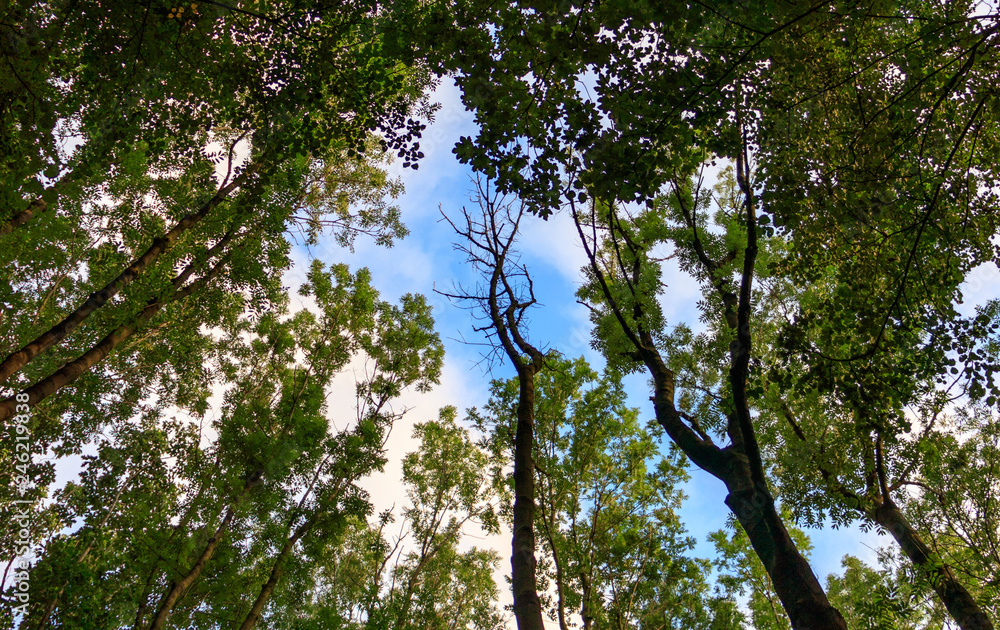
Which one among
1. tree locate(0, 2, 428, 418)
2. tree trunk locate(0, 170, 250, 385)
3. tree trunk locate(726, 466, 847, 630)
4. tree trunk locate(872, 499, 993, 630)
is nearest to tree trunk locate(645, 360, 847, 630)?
tree trunk locate(726, 466, 847, 630)

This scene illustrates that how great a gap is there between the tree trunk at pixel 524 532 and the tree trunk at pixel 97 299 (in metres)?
4.72

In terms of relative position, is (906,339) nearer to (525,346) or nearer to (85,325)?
(525,346)

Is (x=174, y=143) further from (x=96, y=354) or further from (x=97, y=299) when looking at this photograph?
(x=96, y=354)

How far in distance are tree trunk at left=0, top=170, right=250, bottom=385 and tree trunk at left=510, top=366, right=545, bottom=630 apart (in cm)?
472

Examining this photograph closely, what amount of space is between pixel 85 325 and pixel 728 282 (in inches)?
511

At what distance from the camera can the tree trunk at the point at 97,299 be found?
652 centimetres

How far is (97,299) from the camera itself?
7.44 m

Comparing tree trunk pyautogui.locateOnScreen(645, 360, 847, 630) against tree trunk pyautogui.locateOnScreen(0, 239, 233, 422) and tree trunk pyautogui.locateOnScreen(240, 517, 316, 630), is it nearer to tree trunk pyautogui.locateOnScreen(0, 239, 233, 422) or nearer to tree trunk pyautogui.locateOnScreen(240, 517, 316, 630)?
tree trunk pyautogui.locateOnScreen(0, 239, 233, 422)

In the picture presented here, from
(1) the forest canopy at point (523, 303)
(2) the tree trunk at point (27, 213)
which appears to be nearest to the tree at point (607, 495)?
(1) the forest canopy at point (523, 303)

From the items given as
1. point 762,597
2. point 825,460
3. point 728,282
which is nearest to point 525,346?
point 728,282

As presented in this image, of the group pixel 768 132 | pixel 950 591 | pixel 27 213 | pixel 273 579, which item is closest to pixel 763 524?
pixel 768 132

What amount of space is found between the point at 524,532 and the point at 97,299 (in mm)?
7797

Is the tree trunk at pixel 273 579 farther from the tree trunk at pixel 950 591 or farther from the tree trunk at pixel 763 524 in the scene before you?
the tree trunk at pixel 950 591

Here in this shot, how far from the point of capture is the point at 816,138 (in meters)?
5.25
